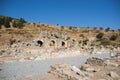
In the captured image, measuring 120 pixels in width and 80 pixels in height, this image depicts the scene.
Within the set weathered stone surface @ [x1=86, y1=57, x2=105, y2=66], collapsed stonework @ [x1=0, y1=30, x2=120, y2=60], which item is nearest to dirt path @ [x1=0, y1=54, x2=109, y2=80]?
weathered stone surface @ [x1=86, y1=57, x2=105, y2=66]

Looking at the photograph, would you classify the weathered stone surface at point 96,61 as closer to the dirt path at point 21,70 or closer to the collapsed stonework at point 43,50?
the dirt path at point 21,70

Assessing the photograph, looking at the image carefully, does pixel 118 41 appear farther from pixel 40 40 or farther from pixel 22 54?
pixel 22 54

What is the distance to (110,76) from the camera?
10562 millimetres

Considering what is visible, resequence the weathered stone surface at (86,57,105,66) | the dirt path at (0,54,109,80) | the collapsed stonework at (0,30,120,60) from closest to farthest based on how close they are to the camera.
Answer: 1. the dirt path at (0,54,109,80)
2. the weathered stone surface at (86,57,105,66)
3. the collapsed stonework at (0,30,120,60)

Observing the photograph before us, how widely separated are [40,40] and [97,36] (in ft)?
110

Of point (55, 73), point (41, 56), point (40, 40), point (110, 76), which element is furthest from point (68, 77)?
point (40, 40)

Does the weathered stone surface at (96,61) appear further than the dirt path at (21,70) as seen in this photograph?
Yes

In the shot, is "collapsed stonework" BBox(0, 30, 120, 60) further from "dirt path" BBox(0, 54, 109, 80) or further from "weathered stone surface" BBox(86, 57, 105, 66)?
"weathered stone surface" BBox(86, 57, 105, 66)

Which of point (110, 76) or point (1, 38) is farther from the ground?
point (1, 38)

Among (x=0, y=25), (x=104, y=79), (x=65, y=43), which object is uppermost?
(x=0, y=25)

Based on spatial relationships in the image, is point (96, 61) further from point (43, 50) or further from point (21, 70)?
point (43, 50)

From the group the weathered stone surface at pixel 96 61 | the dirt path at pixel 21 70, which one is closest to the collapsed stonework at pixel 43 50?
the dirt path at pixel 21 70

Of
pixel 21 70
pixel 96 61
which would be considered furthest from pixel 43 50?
pixel 21 70

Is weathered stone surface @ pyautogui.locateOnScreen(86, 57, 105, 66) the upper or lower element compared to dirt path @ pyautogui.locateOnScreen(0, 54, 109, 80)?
upper
